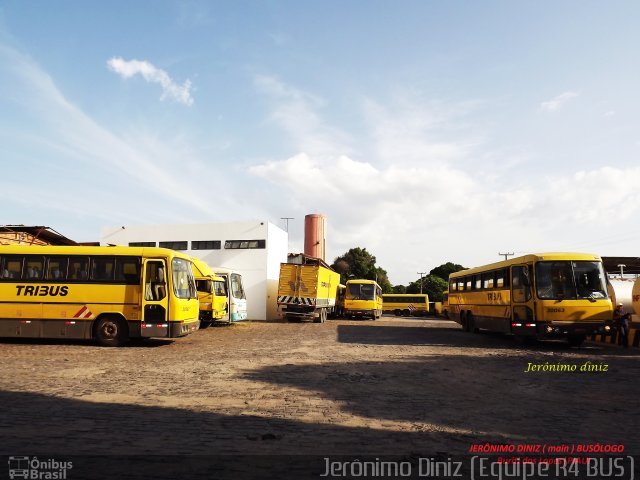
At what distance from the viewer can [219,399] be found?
711cm

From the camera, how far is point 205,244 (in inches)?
1403

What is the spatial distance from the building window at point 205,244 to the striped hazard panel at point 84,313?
2099 centimetres

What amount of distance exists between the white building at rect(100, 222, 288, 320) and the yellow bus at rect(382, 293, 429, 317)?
21.2 metres

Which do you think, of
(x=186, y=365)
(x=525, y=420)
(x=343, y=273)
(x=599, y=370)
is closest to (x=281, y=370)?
(x=186, y=365)

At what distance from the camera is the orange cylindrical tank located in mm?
62344

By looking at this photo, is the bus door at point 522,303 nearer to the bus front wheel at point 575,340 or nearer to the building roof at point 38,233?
the bus front wheel at point 575,340

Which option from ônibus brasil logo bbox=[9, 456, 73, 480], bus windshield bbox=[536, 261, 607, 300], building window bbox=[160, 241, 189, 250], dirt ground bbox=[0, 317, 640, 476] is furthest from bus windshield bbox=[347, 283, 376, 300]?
ônibus brasil logo bbox=[9, 456, 73, 480]

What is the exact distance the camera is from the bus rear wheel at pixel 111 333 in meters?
14.3

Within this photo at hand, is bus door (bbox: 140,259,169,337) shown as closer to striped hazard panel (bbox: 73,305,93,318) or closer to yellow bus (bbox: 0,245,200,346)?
yellow bus (bbox: 0,245,200,346)

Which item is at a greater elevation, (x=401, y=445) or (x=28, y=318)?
(x=28, y=318)

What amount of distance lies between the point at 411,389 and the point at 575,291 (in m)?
8.74

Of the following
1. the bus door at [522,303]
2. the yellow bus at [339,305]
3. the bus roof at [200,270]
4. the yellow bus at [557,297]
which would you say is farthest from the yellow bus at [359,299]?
the bus door at [522,303]

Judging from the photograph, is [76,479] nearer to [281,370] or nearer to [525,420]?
[525,420]

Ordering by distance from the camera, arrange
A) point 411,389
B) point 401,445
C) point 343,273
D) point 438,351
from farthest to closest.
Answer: point 343,273, point 438,351, point 411,389, point 401,445
